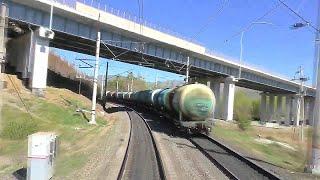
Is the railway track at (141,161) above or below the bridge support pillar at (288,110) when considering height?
below

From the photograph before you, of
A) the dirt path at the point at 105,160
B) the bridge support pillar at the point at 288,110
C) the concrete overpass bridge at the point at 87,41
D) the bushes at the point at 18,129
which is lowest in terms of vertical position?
the dirt path at the point at 105,160

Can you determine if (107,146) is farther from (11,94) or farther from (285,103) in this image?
(285,103)

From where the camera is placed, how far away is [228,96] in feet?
293

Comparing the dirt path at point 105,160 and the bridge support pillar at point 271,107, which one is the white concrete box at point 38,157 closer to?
the dirt path at point 105,160

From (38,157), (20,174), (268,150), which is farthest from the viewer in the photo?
(268,150)

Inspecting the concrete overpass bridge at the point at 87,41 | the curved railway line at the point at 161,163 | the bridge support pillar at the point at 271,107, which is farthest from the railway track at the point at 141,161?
the bridge support pillar at the point at 271,107

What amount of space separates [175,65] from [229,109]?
19475 millimetres

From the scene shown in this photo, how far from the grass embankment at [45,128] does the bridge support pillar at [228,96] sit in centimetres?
4083

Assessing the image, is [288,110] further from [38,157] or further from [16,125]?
[38,157]

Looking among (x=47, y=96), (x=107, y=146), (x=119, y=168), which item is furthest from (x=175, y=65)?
(x=119, y=168)

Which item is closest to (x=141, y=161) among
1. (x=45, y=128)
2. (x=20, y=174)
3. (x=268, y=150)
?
(x=20, y=174)

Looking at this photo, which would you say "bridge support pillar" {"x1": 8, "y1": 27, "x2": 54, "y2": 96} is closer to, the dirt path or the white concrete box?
the dirt path

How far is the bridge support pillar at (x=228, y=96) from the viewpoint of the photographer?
290 ft

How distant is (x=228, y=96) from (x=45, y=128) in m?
60.3
